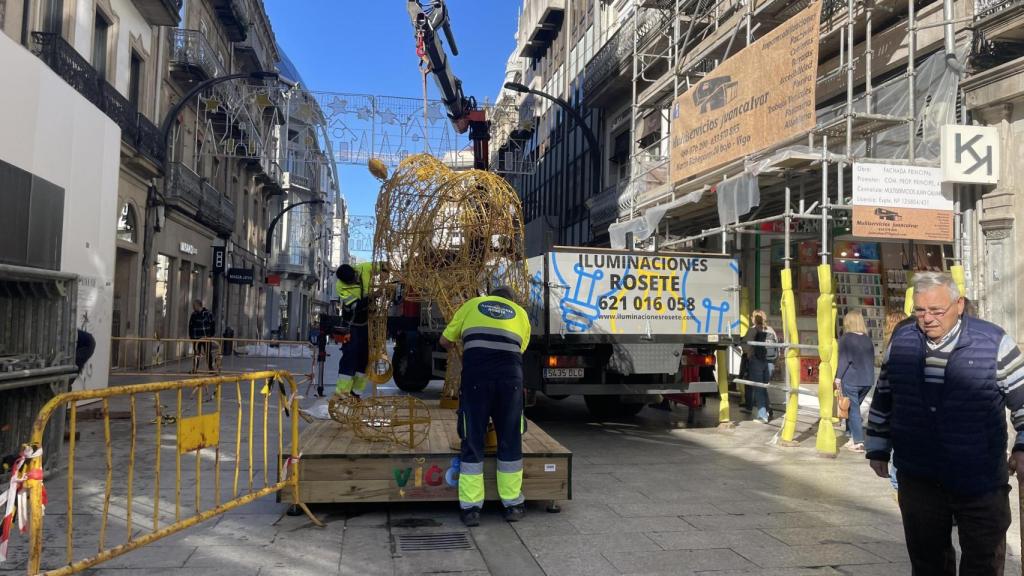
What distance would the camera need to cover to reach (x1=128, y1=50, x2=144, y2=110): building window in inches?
701

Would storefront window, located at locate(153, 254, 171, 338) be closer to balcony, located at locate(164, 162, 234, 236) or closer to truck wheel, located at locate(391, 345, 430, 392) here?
balcony, located at locate(164, 162, 234, 236)

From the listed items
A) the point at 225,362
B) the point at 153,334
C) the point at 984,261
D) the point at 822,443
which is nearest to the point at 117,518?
the point at 822,443

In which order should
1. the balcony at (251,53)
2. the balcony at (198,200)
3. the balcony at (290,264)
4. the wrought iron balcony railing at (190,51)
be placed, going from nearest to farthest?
1. the balcony at (198,200)
2. the wrought iron balcony railing at (190,51)
3. the balcony at (251,53)
4. the balcony at (290,264)

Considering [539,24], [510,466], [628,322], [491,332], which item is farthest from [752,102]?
[539,24]

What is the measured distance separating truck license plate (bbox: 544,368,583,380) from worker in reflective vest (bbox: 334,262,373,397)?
6.76 ft

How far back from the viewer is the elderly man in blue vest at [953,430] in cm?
285

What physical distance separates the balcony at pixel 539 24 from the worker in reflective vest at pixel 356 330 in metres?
24.2

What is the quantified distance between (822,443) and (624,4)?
673 inches

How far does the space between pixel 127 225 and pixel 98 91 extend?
395 centimetres

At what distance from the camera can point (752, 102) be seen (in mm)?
10312

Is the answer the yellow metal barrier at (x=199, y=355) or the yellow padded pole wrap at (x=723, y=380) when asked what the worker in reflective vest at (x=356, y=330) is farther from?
the yellow metal barrier at (x=199, y=355)

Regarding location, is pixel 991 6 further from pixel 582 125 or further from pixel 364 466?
pixel 582 125

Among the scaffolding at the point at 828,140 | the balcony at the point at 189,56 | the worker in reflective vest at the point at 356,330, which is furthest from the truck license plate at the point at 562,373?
the balcony at the point at 189,56

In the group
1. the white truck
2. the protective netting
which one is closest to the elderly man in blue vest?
the protective netting
